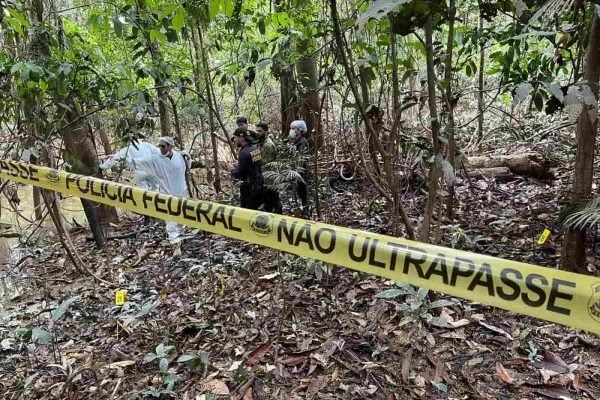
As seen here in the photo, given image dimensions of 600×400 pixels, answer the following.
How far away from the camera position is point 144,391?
252 cm

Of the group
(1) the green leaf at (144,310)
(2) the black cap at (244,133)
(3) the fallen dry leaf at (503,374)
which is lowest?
(1) the green leaf at (144,310)

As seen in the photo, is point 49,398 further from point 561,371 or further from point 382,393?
point 561,371

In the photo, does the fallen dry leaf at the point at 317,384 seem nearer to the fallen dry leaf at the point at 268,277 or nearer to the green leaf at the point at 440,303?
the green leaf at the point at 440,303

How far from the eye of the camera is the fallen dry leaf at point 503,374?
2.34 meters

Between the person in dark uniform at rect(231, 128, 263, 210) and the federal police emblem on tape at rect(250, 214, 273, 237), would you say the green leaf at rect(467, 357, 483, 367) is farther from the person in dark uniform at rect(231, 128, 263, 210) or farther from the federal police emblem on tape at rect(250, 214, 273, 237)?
the person in dark uniform at rect(231, 128, 263, 210)

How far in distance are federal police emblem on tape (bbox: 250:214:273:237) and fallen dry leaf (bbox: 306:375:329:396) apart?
3.01ft

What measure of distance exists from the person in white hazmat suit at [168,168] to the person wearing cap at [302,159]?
4.84 ft

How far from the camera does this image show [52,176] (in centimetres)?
327

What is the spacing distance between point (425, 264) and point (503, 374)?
1.15m

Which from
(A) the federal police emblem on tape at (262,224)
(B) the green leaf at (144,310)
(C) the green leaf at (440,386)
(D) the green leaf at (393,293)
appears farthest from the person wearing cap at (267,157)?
(C) the green leaf at (440,386)

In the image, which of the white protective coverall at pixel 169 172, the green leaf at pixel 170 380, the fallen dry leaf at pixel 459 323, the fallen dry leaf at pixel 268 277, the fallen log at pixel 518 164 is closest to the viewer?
the green leaf at pixel 170 380

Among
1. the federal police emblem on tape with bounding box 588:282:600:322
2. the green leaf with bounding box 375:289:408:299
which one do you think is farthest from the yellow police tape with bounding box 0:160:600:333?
the green leaf with bounding box 375:289:408:299

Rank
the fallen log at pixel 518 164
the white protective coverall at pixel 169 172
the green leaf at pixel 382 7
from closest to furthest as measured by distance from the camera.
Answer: the green leaf at pixel 382 7 → the white protective coverall at pixel 169 172 → the fallen log at pixel 518 164

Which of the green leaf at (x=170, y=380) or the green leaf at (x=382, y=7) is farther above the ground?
the green leaf at (x=382, y=7)
